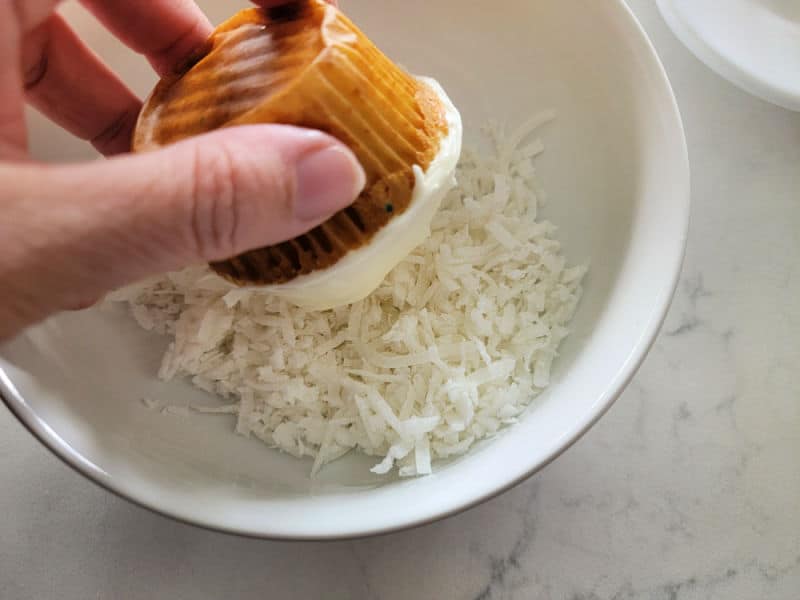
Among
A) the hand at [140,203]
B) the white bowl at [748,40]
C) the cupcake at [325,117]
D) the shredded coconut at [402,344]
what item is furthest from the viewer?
the white bowl at [748,40]

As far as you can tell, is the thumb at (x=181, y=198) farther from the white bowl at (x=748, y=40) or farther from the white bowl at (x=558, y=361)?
the white bowl at (x=748, y=40)

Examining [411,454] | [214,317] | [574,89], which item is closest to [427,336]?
[411,454]

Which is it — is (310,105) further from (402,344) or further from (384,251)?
(402,344)

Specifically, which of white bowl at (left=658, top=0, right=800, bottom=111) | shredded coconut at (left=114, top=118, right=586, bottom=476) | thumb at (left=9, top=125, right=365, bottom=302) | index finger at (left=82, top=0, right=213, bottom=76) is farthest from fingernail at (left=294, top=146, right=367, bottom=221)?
white bowl at (left=658, top=0, right=800, bottom=111)

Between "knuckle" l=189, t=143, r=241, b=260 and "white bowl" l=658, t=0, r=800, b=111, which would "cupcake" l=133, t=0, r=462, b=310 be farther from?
"white bowl" l=658, t=0, r=800, b=111

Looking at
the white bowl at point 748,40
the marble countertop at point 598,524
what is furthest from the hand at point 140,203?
the white bowl at point 748,40

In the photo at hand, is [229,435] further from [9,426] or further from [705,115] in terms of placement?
[705,115]

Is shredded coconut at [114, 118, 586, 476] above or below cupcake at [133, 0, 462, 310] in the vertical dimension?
below
